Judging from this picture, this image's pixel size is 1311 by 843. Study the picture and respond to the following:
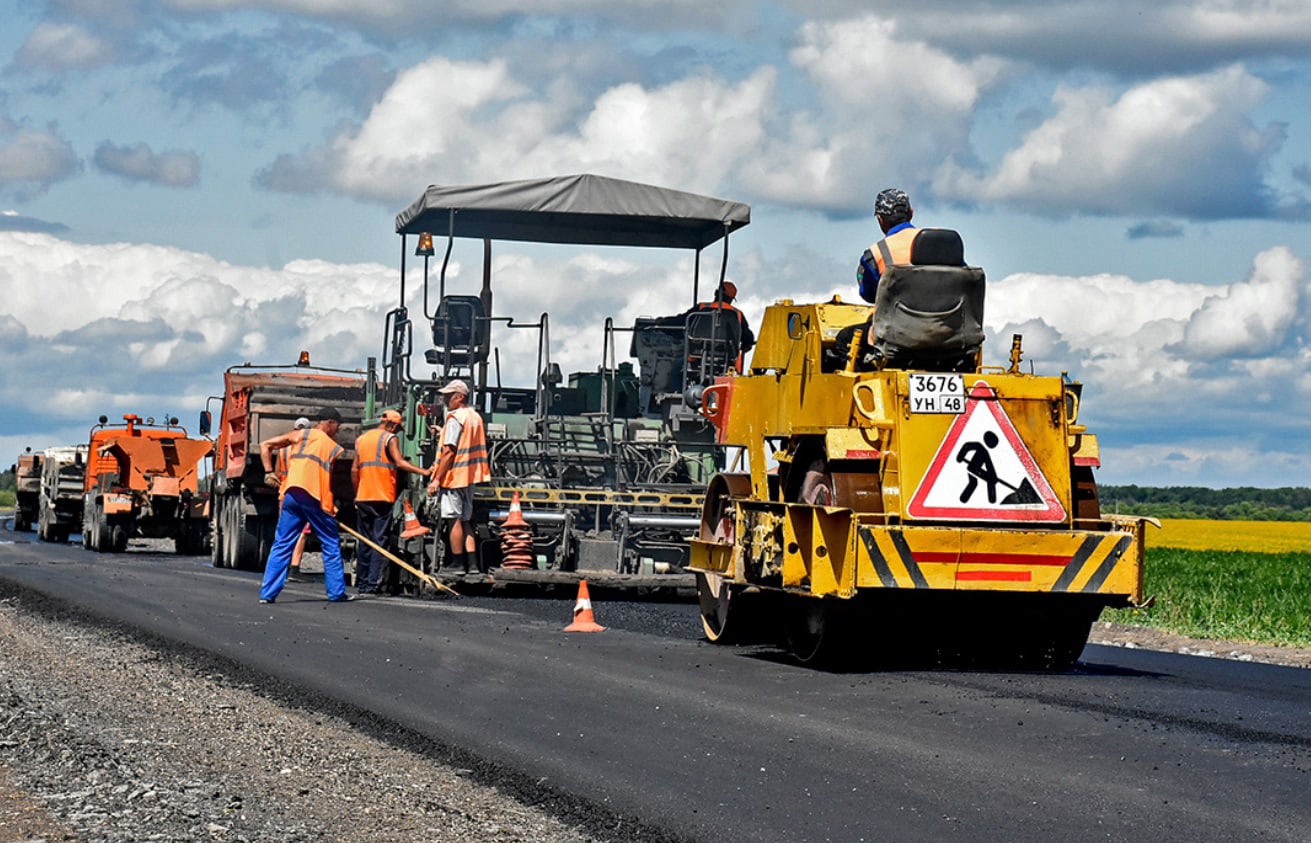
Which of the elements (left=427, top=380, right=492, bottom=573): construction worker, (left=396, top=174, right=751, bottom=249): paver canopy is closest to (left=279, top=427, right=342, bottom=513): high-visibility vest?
(left=427, top=380, right=492, bottom=573): construction worker

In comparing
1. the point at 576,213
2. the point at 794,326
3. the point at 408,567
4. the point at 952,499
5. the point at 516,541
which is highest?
the point at 576,213

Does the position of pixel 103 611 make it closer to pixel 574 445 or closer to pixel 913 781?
pixel 574 445

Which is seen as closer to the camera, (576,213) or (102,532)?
(576,213)

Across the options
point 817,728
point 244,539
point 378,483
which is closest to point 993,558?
point 817,728

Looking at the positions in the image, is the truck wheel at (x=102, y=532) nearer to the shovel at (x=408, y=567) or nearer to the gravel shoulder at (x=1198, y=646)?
the shovel at (x=408, y=567)

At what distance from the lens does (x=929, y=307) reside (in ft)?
35.2

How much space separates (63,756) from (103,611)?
25.4 ft

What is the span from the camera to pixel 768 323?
11945mm

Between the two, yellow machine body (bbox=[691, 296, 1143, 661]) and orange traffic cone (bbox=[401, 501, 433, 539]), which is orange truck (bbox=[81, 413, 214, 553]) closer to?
orange traffic cone (bbox=[401, 501, 433, 539])

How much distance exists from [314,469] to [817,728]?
9017 millimetres

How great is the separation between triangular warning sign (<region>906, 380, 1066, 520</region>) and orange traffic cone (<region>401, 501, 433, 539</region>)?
764cm

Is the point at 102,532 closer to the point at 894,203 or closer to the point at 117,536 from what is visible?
the point at 117,536

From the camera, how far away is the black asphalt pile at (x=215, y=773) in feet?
20.7

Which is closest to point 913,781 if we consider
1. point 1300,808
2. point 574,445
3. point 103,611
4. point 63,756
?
point 1300,808
